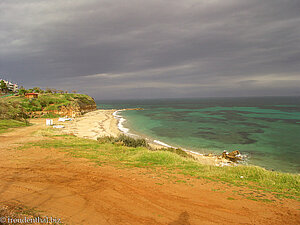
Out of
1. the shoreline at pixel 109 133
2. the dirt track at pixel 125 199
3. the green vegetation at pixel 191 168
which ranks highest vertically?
the dirt track at pixel 125 199

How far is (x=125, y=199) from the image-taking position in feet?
21.2

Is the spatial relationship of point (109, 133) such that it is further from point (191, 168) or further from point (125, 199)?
point (125, 199)

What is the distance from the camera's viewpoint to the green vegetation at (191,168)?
790 cm

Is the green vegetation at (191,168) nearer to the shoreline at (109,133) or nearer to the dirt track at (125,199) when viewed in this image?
the dirt track at (125,199)

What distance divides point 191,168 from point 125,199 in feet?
17.7

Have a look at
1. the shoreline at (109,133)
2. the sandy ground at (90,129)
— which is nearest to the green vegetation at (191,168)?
the shoreline at (109,133)

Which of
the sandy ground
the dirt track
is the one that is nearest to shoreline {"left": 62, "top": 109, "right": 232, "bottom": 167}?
the sandy ground

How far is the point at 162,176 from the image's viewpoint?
8.93m

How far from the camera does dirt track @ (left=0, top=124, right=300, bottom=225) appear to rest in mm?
5328

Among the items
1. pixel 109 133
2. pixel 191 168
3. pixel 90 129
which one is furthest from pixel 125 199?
pixel 90 129

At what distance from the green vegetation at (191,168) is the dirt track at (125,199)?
3.70ft

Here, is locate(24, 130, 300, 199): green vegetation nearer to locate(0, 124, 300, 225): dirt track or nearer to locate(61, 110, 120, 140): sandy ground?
locate(0, 124, 300, 225): dirt track

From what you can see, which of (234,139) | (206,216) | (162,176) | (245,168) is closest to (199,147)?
(234,139)

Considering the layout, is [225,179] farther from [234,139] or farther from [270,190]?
[234,139]
